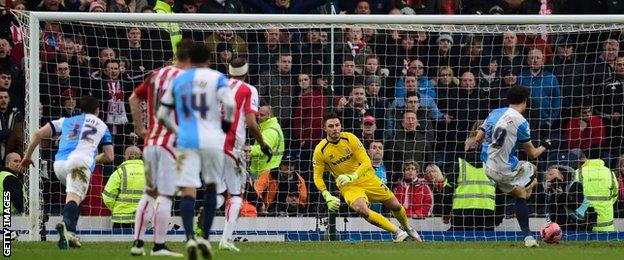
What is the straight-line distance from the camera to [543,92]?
2122 centimetres

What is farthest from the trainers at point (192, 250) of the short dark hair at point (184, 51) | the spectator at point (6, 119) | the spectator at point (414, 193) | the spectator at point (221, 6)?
the spectator at point (221, 6)

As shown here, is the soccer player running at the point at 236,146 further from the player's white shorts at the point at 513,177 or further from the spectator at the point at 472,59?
the spectator at the point at 472,59

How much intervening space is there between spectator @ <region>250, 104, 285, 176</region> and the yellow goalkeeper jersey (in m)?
0.61

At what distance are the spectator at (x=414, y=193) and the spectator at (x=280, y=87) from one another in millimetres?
1828

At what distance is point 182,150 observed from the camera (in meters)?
13.6

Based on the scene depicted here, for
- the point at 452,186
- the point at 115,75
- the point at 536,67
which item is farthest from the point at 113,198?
the point at 536,67

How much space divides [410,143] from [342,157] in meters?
1.55

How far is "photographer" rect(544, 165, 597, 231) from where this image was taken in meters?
20.8

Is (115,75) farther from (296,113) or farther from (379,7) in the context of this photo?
(379,7)

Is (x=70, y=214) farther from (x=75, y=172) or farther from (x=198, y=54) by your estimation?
(x=198, y=54)

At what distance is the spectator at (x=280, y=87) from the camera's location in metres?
21.0

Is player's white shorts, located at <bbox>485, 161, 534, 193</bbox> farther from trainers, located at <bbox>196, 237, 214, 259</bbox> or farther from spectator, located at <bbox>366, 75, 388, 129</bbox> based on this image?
trainers, located at <bbox>196, 237, 214, 259</bbox>

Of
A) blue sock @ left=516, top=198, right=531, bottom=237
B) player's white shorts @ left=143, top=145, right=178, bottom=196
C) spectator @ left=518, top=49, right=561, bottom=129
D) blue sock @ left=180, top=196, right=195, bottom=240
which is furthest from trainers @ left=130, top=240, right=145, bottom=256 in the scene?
spectator @ left=518, top=49, right=561, bottom=129

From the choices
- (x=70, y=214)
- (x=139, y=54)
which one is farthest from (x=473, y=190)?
(x=70, y=214)
